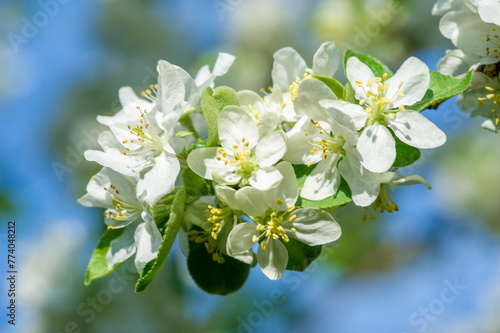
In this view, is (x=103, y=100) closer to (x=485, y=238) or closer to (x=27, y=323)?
(x=27, y=323)

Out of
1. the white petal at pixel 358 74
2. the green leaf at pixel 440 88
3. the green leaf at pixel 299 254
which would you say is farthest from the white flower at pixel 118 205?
the green leaf at pixel 440 88

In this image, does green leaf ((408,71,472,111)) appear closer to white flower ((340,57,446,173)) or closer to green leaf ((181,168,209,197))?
white flower ((340,57,446,173))

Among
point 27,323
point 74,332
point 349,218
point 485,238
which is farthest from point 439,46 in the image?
point 27,323

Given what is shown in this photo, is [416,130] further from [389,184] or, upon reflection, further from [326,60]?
[326,60]

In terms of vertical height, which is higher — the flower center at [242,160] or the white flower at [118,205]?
the flower center at [242,160]

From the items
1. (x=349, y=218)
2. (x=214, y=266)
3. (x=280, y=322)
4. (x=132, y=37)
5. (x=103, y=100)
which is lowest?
(x=280, y=322)

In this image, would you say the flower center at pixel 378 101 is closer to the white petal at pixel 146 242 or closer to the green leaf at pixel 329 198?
the green leaf at pixel 329 198
